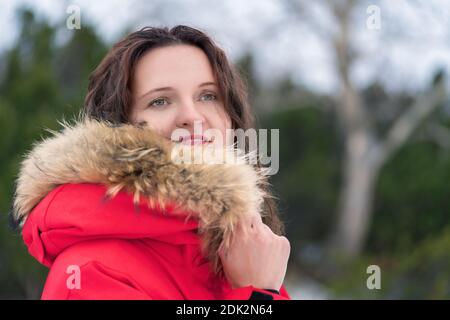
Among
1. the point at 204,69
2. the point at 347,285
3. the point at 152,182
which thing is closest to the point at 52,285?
the point at 152,182

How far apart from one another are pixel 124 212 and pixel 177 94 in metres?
0.43

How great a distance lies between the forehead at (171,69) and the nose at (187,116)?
0.06 meters

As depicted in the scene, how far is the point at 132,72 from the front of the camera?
66.7 inches

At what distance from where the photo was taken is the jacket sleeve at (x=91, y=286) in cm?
125

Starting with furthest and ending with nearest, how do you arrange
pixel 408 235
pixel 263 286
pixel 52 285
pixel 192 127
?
1. pixel 408 235
2. pixel 192 127
3. pixel 263 286
4. pixel 52 285

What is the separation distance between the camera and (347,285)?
24.3 feet

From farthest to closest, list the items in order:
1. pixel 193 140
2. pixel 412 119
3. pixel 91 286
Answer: pixel 412 119 < pixel 193 140 < pixel 91 286

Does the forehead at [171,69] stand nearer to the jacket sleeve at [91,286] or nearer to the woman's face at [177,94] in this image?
the woman's face at [177,94]

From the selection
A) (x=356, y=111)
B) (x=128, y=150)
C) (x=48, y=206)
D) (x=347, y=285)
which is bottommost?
(x=347, y=285)

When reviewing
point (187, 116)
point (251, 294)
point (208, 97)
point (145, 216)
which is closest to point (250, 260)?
point (251, 294)

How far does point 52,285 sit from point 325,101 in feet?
33.5

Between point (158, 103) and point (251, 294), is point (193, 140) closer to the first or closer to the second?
point (158, 103)

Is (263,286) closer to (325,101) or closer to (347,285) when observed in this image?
(347,285)

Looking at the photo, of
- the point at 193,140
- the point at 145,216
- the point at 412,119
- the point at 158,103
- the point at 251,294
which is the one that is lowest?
the point at 251,294
